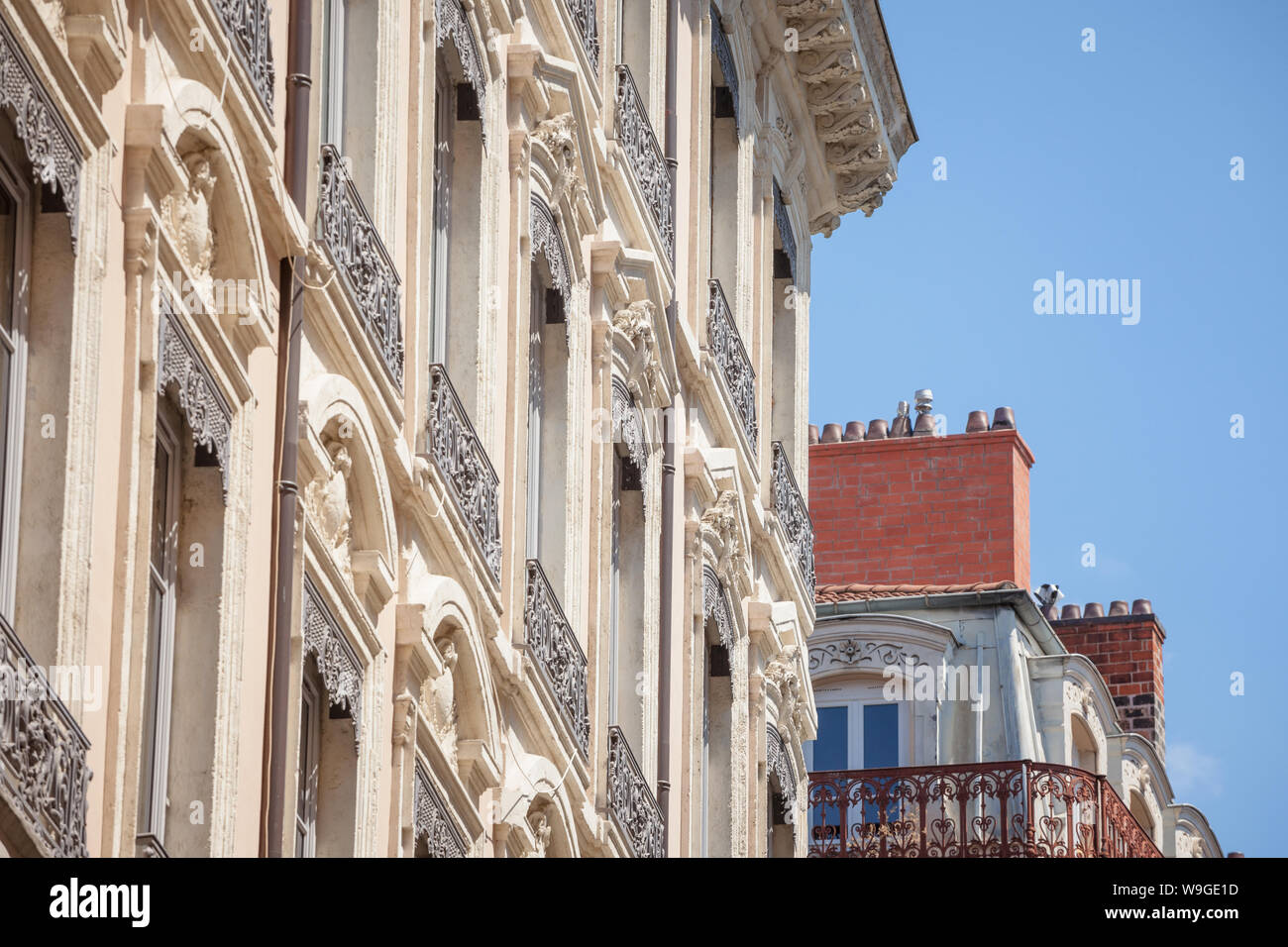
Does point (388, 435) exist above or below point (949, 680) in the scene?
below

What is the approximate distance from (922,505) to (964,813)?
243 inches

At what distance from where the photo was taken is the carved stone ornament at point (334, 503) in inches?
569

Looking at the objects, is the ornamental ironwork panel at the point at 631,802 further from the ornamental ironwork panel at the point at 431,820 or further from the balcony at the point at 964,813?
the balcony at the point at 964,813

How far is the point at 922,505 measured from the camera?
33906mm

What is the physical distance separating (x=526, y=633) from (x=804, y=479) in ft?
34.0

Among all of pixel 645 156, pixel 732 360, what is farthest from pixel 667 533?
pixel 732 360

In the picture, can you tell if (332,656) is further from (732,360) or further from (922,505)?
(922,505)

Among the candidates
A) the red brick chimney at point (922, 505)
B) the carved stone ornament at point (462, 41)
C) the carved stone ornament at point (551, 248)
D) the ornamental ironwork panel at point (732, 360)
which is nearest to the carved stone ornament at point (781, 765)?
the ornamental ironwork panel at point (732, 360)

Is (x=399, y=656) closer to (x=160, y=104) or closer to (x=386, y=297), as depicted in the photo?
(x=386, y=297)

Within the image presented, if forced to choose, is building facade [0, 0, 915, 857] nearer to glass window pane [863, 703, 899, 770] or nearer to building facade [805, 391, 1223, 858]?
building facade [805, 391, 1223, 858]

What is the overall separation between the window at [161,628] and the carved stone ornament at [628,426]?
26.6 feet
